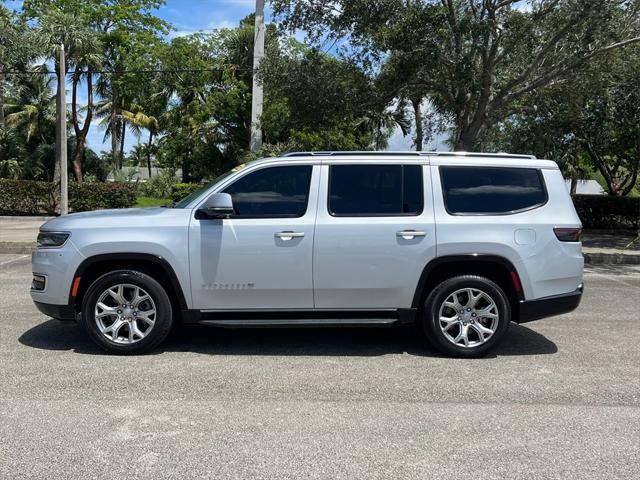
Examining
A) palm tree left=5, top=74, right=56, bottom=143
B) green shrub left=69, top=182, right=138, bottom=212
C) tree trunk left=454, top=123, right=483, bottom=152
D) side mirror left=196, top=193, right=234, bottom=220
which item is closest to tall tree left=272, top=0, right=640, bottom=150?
tree trunk left=454, top=123, right=483, bottom=152

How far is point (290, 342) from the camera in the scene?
6.14 m

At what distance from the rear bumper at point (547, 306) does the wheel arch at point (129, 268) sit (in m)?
3.17

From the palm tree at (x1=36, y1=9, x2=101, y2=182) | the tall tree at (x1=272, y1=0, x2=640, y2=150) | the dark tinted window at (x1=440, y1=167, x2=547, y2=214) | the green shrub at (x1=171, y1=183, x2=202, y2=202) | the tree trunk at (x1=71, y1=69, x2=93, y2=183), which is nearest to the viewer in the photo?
the dark tinted window at (x1=440, y1=167, x2=547, y2=214)

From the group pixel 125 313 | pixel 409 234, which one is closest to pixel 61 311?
pixel 125 313

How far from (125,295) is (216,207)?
1.22m

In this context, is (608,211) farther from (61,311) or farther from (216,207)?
(61,311)

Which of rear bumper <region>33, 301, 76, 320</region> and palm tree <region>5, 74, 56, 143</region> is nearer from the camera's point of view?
rear bumper <region>33, 301, 76, 320</region>

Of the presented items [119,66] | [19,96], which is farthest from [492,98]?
[19,96]

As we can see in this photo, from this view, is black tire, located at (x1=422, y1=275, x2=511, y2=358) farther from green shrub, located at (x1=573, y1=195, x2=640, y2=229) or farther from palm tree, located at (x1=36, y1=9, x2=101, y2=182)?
palm tree, located at (x1=36, y1=9, x2=101, y2=182)

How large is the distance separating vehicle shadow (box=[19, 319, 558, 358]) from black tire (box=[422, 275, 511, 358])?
25cm

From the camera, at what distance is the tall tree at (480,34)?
41.1ft

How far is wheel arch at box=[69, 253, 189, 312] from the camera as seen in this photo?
539 centimetres

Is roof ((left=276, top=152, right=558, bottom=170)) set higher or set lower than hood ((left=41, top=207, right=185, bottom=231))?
higher

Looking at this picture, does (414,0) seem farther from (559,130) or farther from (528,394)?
(528,394)
